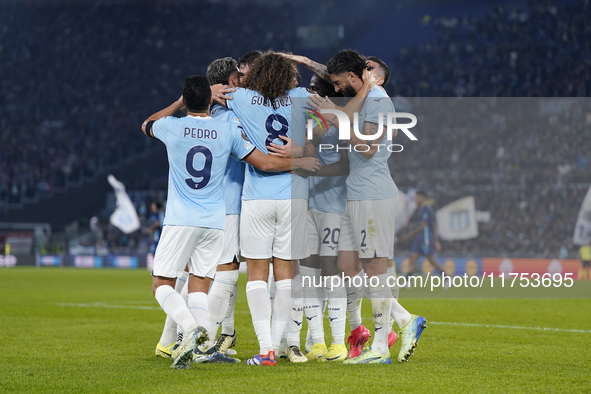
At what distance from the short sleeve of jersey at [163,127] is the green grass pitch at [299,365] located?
1826mm

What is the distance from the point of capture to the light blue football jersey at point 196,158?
5992 millimetres

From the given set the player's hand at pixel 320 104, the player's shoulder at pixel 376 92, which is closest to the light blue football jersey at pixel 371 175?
the player's shoulder at pixel 376 92

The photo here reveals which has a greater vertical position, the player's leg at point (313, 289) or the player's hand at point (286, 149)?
the player's hand at point (286, 149)

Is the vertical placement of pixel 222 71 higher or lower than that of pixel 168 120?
higher

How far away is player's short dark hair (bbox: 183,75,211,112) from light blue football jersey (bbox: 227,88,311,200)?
0.28m

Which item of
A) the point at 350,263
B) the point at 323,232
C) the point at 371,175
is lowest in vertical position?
the point at 350,263

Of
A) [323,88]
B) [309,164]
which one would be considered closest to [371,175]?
[309,164]

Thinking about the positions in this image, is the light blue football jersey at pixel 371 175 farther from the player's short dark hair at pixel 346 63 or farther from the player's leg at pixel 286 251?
the player's leg at pixel 286 251

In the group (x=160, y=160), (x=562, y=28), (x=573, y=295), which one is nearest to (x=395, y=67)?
(x=562, y=28)

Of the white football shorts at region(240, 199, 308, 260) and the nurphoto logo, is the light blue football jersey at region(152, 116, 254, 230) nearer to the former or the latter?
the white football shorts at region(240, 199, 308, 260)

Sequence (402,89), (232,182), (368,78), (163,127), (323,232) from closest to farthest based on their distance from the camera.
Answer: (163,127)
(368,78)
(323,232)
(232,182)
(402,89)

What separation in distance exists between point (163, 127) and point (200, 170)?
46 cm

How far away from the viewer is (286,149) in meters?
6.11

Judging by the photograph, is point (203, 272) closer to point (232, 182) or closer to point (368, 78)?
point (232, 182)
